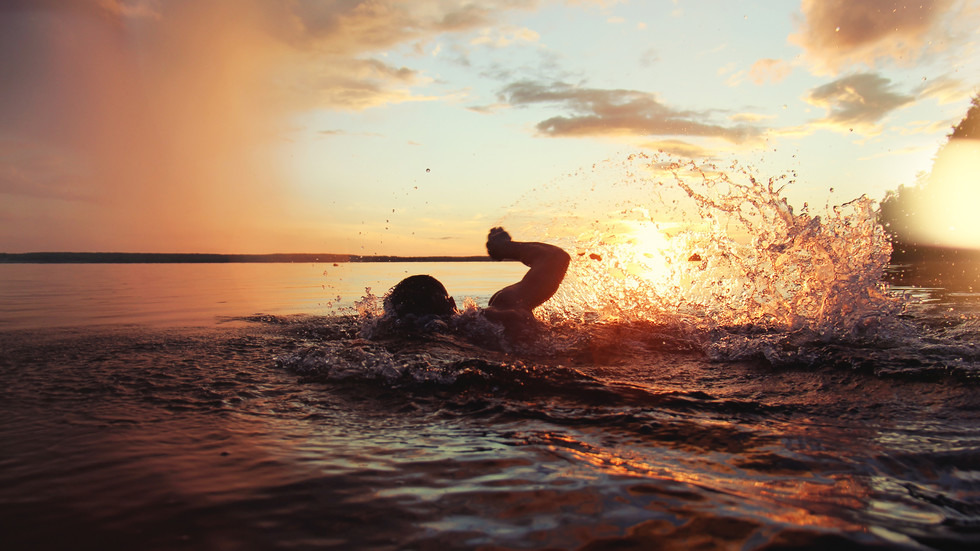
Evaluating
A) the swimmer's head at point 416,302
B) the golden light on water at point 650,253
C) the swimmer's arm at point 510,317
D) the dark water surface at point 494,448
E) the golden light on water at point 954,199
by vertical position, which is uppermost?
the golden light on water at point 954,199

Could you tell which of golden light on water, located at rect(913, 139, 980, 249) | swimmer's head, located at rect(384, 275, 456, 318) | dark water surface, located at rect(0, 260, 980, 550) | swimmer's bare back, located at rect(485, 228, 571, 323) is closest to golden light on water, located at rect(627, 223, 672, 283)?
swimmer's bare back, located at rect(485, 228, 571, 323)

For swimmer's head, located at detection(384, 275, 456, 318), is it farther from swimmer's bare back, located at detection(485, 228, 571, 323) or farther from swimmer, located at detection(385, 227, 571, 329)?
swimmer's bare back, located at detection(485, 228, 571, 323)

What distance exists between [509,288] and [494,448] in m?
5.01

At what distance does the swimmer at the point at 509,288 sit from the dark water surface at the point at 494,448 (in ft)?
5.40

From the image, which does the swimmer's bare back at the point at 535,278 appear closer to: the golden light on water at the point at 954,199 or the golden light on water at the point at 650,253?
the golden light on water at the point at 650,253

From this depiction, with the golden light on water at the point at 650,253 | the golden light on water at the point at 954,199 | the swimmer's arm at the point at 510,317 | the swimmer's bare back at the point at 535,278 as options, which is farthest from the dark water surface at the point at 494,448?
the golden light on water at the point at 954,199

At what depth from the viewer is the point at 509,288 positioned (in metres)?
8.20

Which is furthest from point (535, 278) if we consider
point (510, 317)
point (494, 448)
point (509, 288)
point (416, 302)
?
point (494, 448)

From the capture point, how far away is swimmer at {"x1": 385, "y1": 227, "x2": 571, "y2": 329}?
8062 millimetres

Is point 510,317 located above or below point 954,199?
below

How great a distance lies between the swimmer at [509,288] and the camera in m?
8.06

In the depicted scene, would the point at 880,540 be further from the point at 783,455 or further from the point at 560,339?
the point at 560,339

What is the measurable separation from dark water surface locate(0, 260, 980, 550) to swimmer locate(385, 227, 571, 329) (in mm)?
1647

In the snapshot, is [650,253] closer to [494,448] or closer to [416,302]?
[416,302]
